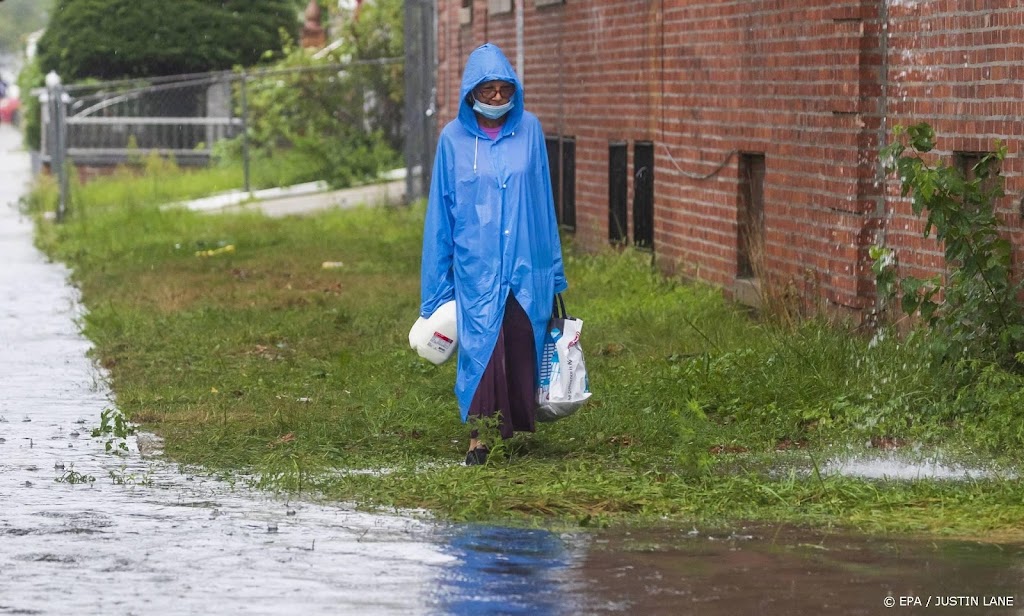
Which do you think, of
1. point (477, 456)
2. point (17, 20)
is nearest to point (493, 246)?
point (477, 456)

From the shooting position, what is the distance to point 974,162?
9.73 meters

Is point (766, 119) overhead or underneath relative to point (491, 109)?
underneath

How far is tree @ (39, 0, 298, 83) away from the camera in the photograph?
131 feet

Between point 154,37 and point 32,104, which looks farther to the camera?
point 32,104

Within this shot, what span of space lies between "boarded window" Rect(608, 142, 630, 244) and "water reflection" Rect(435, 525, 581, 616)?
31.3 ft

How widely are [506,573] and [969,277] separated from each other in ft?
11.6

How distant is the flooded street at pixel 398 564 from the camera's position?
601 centimetres

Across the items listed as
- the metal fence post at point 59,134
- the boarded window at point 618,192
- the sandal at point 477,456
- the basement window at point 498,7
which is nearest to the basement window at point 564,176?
the boarded window at point 618,192

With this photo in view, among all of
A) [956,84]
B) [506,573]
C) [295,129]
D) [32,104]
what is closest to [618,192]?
[956,84]

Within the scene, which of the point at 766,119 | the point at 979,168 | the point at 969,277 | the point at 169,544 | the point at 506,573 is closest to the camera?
the point at 506,573

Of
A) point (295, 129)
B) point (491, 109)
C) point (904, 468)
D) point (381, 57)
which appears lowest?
point (904, 468)

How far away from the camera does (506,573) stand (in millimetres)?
6414

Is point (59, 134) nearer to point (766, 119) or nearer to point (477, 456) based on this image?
point (766, 119)

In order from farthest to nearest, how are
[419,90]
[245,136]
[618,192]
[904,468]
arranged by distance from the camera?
[245,136] → [419,90] → [618,192] → [904,468]
